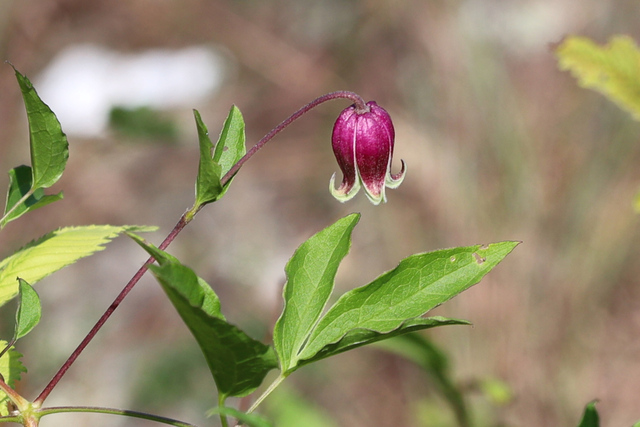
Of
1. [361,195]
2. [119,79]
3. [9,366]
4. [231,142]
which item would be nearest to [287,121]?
[231,142]

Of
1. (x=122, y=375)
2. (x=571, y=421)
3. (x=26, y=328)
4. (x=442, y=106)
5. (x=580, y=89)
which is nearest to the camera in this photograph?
(x=26, y=328)

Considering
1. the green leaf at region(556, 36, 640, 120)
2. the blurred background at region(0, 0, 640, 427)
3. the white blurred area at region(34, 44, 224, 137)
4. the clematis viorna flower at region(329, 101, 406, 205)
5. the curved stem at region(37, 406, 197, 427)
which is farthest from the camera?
the white blurred area at region(34, 44, 224, 137)

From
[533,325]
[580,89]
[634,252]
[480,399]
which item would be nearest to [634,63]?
[480,399]

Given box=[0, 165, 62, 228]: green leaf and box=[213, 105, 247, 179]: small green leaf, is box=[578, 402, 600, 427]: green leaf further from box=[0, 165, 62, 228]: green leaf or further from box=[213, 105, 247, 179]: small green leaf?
box=[0, 165, 62, 228]: green leaf

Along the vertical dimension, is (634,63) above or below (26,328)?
above

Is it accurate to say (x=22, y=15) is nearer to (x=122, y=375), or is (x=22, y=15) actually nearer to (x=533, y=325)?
(x=122, y=375)

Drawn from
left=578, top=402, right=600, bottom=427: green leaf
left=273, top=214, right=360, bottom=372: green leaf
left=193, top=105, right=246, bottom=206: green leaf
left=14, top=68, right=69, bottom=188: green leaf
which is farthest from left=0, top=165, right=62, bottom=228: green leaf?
left=578, top=402, right=600, bottom=427: green leaf

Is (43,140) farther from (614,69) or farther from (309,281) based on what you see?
(614,69)
